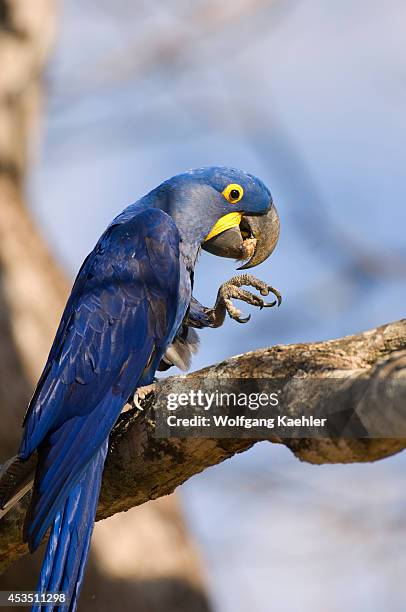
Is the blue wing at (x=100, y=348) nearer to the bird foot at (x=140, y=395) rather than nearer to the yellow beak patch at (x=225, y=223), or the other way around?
the bird foot at (x=140, y=395)

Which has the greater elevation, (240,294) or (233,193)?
(233,193)

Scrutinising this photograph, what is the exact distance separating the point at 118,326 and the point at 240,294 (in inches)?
17.0

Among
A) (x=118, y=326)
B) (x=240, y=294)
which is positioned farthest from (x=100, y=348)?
(x=240, y=294)

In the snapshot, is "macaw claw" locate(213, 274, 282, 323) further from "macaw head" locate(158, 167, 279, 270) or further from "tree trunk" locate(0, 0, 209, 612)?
"tree trunk" locate(0, 0, 209, 612)

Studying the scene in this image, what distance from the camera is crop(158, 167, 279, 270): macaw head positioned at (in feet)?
11.7

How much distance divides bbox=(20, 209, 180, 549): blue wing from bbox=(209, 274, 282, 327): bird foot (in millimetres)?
223

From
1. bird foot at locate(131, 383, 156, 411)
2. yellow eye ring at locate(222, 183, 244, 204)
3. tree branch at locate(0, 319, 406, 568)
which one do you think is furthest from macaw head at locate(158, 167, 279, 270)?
tree branch at locate(0, 319, 406, 568)

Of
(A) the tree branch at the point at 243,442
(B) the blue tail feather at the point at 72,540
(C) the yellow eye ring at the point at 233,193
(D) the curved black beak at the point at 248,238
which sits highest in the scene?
(C) the yellow eye ring at the point at 233,193

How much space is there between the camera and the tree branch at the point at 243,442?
216cm

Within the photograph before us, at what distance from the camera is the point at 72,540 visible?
2.66 m

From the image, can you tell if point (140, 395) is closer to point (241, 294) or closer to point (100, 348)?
point (100, 348)

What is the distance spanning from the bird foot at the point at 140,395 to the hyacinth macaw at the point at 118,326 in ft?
0.08

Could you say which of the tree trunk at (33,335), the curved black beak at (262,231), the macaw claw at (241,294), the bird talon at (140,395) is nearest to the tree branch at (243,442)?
the bird talon at (140,395)

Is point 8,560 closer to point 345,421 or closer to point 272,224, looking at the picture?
point 345,421
